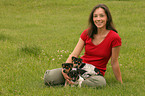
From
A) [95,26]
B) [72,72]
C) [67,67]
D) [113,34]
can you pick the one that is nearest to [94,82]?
[72,72]

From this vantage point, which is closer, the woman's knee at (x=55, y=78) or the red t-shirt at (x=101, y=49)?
the red t-shirt at (x=101, y=49)

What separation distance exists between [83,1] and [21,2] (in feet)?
24.9

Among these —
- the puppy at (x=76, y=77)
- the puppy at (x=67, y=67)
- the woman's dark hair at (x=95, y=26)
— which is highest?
the woman's dark hair at (x=95, y=26)

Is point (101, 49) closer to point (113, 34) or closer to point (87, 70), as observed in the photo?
point (113, 34)

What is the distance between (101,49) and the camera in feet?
14.7

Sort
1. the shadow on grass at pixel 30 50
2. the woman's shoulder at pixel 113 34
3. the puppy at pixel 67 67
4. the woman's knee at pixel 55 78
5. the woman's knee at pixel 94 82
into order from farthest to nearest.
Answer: the shadow on grass at pixel 30 50, the woman's knee at pixel 55 78, the woman's shoulder at pixel 113 34, the woman's knee at pixel 94 82, the puppy at pixel 67 67

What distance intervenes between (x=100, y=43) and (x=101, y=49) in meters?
0.12

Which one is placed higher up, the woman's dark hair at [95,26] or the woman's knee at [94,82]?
the woman's dark hair at [95,26]

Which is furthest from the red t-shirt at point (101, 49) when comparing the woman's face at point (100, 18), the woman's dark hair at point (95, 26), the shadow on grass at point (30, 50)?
the shadow on grass at point (30, 50)

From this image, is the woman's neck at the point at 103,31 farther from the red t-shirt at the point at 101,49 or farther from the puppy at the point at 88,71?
the puppy at the point at 88,71

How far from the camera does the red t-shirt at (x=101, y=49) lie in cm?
439

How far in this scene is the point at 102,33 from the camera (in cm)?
459

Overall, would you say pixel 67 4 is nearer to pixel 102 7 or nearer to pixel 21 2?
pixel 21 2

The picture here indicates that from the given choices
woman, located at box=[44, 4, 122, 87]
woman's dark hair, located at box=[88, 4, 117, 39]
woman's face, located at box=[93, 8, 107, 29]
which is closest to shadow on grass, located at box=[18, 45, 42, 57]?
woman, located at box=[44, 4, 122, 87]
